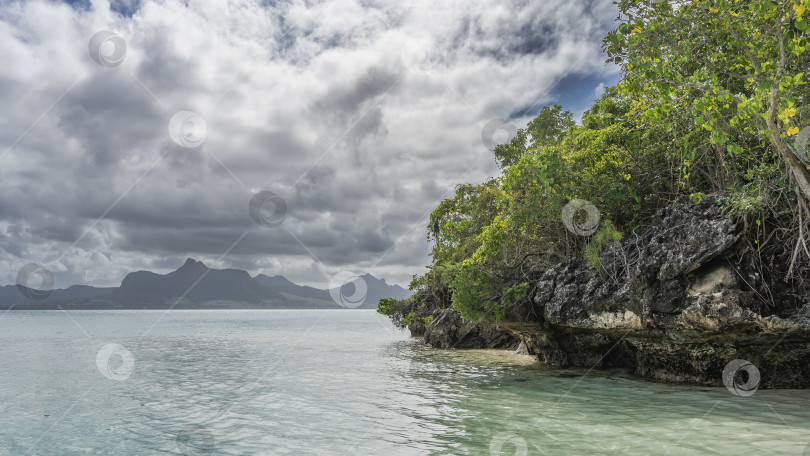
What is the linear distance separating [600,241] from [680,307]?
3344 mm

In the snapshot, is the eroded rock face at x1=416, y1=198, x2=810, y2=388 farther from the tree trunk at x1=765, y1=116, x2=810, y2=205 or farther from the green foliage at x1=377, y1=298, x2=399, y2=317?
the green foliage at x1=377, y1=298, x2=399, y2=317

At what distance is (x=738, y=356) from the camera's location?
477 inches

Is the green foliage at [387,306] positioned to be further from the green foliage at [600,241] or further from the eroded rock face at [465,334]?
the green foliage at [600,241]

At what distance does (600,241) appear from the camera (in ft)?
47.4

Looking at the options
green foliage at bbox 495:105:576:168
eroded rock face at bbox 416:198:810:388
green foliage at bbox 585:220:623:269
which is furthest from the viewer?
green foliage at bbox 495:105:576:168

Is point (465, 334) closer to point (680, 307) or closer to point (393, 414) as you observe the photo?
point (680, 307)

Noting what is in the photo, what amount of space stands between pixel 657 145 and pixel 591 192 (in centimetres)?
241

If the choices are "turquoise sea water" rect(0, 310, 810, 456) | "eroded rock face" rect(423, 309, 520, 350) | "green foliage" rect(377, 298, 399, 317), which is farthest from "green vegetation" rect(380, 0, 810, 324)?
"green foliage" rect(377, 298, 399, 317)

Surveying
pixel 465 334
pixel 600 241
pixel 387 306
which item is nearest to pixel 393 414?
pixel 600 241

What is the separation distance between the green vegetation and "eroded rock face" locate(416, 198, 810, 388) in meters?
0.59

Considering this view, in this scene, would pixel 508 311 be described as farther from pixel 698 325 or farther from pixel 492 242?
pixel 698 325

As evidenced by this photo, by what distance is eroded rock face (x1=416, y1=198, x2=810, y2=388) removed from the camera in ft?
35.2

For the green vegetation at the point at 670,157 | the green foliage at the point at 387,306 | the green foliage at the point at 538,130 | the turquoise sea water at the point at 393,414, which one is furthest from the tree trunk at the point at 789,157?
the green foliage at the point at 387,306

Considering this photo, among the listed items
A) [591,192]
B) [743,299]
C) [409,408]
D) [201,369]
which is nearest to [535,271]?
[591,192]
